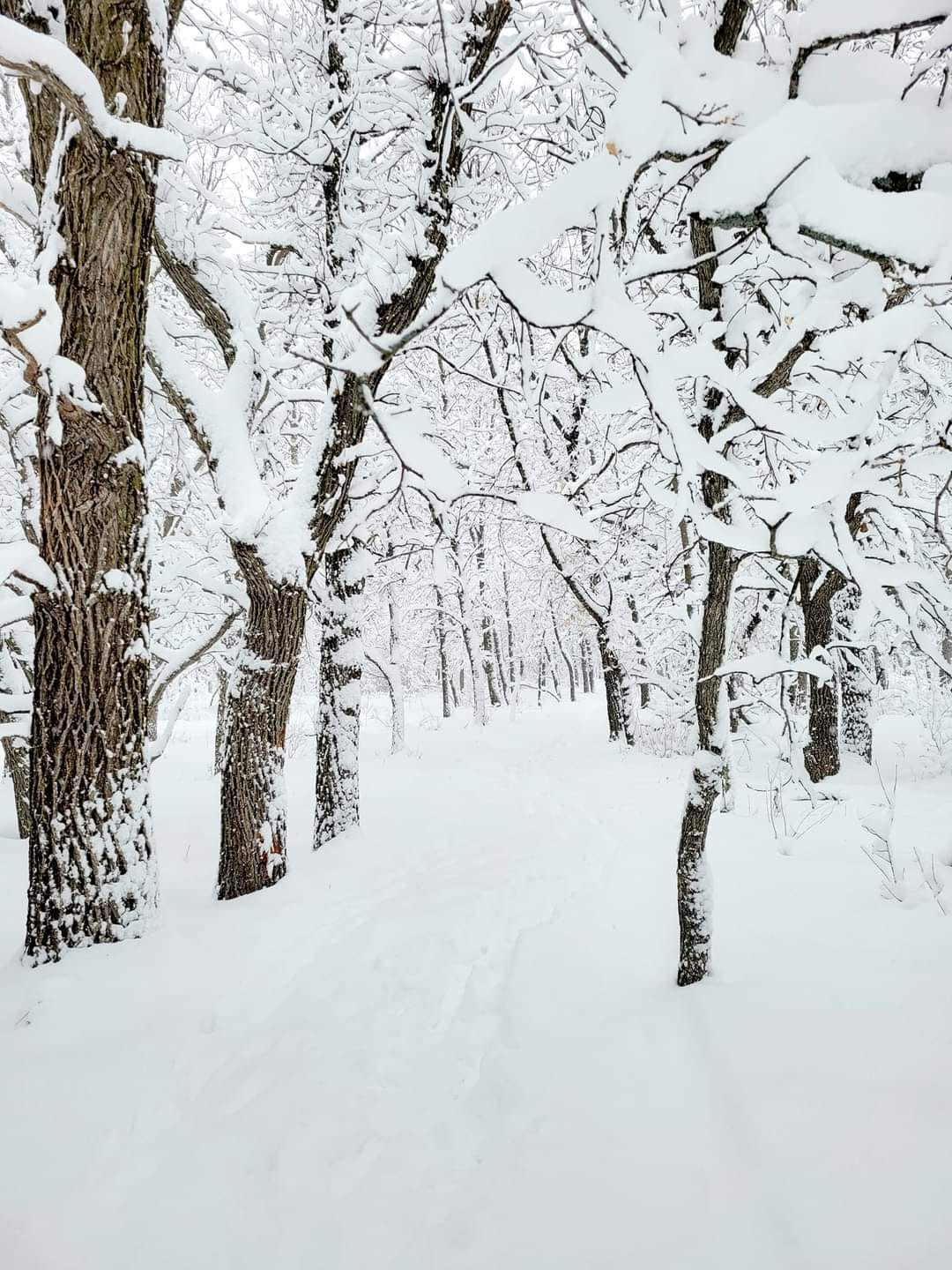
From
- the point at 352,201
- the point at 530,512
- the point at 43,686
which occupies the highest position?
the point at 352,201

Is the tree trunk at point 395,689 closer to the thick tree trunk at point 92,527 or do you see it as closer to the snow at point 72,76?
the thick tree trunk at point 92,527

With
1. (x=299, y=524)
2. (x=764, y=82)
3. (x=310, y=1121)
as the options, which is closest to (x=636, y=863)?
(x=310, y=1121)

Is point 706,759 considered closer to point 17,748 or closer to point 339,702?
point 339,702

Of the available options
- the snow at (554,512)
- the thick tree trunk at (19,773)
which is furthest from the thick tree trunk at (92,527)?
the thick tree trunk at (19,773)

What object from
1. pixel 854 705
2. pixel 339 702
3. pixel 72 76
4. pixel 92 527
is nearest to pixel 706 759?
pixel 92 527

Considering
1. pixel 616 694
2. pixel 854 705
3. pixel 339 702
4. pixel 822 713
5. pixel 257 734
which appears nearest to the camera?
pixel 257 734

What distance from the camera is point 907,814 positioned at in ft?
15.0

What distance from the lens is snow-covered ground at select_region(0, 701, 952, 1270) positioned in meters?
1.56

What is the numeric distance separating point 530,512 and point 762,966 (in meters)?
2.00

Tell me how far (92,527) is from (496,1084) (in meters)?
3.05

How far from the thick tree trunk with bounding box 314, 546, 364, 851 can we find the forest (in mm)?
44

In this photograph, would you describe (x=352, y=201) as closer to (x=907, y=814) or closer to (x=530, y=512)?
(x=530, y=512)

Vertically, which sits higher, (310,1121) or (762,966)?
(762,966)

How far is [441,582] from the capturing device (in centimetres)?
606
